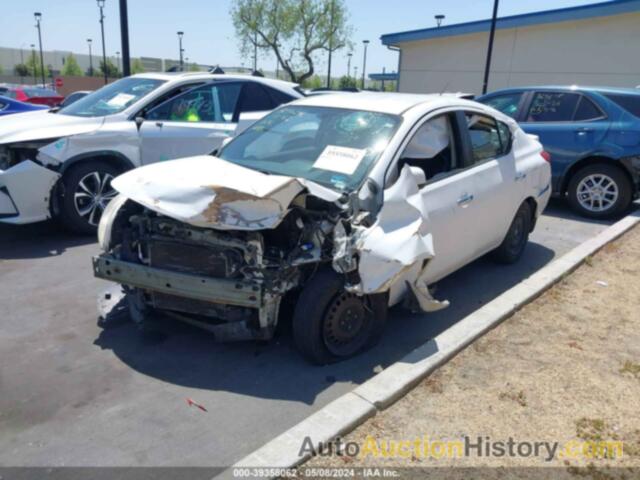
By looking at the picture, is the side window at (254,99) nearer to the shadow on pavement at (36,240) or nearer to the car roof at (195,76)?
the car roof at (195,76)

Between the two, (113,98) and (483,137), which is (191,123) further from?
(483,137)

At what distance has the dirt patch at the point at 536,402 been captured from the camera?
2689 mm

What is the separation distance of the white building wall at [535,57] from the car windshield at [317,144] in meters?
14.3

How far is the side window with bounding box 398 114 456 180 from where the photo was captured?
13.4 feet

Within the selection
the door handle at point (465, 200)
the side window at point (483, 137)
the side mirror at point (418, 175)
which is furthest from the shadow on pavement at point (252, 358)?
the side window at point (483, 137)

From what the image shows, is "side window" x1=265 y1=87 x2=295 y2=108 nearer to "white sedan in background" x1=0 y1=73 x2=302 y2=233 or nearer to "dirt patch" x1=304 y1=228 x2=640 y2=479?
"white sedan in background" x1=0 y1=73 x2=302 y2=233

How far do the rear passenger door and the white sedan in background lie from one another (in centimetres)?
389

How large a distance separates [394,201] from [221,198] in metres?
1.14

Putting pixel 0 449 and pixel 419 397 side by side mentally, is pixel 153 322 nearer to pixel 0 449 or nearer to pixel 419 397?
pixel 0 449

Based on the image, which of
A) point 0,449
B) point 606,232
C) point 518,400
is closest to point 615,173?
point 606,232

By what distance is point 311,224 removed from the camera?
3.45 metres

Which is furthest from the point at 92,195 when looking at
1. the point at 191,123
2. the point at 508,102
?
the point at 508,102

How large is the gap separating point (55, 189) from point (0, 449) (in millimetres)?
3648

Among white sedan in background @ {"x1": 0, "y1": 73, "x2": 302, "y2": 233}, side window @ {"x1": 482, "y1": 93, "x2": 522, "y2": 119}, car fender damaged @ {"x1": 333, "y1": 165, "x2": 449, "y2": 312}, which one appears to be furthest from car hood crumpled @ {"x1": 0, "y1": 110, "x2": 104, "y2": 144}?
side window @ {"x1": 482, "y1": 93, "x2": 522, "y2": 119}
